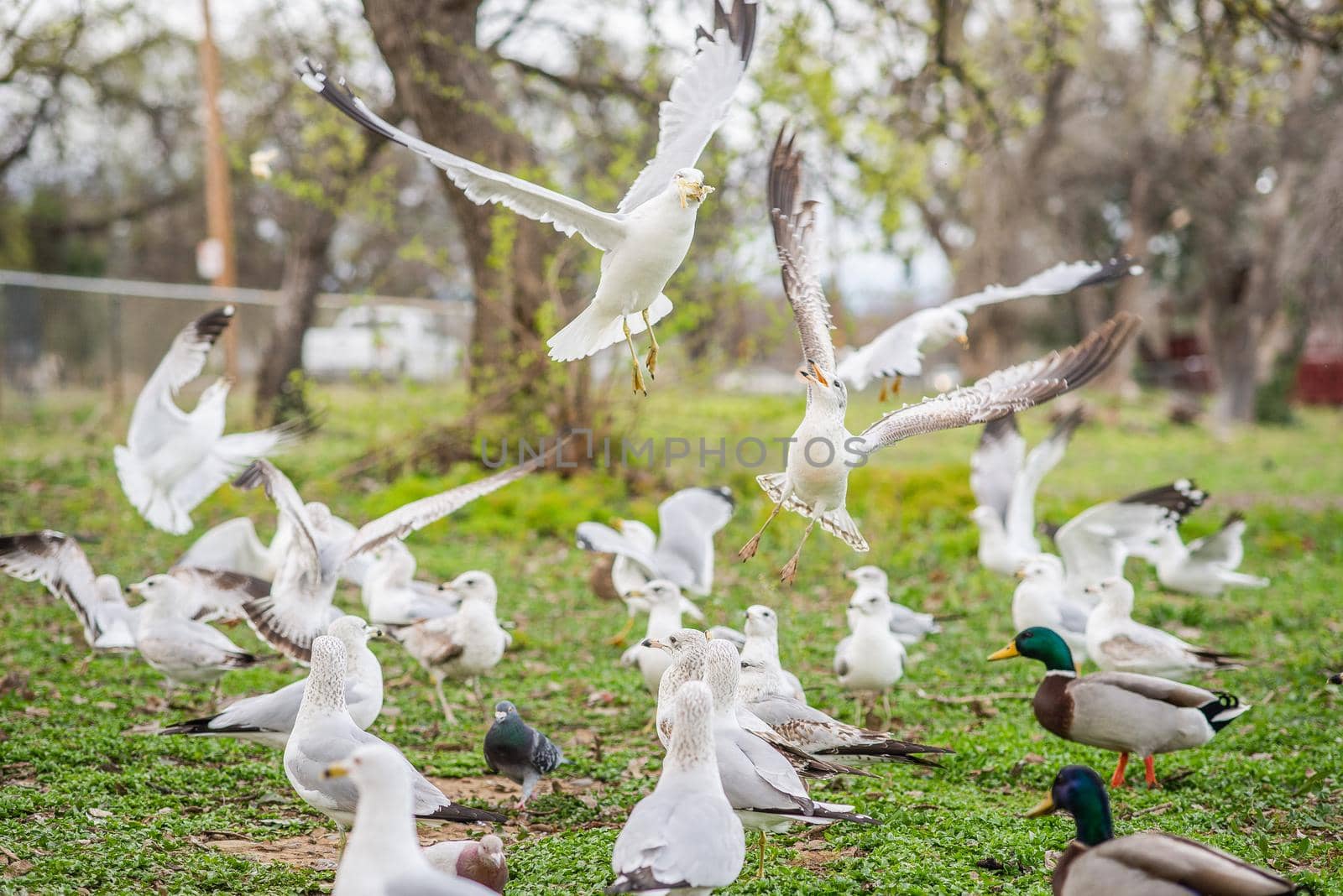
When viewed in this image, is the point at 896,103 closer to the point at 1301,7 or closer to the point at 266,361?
the point at 1301,7

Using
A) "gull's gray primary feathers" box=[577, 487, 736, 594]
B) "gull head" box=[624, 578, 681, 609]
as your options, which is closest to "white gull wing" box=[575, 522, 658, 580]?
"gull's gray primary feathers" box=[577, 487, 736, 594]

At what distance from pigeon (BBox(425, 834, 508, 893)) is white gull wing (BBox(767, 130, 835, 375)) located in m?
2.26

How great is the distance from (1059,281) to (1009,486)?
248 centimetres

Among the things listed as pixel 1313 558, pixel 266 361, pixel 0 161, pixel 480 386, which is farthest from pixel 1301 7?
pixel 0 161

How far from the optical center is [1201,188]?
90.7ft

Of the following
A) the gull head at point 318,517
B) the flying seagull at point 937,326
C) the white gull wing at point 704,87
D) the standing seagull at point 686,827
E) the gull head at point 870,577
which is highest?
the white gull wing at point 704,87

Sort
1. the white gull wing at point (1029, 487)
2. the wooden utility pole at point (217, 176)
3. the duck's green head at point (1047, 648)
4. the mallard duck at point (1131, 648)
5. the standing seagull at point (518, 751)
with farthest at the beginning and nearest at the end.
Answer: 1. the wooden utility pole at point (217, 176)
2. the white gull wing at point (1029, 487)
3. the mallard duck at point (1131, 648)
4. the duck's green head at point (1047, 648)
5. the standing seagull at point (518, 751)

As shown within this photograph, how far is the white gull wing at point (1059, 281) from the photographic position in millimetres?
6676

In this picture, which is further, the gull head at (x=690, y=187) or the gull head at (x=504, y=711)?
the gull head at (x=504, y=711)

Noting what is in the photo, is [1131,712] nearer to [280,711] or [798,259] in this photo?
[798,259]

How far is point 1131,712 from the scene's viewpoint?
486cm

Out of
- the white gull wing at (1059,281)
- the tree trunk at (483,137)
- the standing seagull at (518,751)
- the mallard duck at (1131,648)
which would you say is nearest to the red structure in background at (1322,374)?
the tree trunk at (483,137)

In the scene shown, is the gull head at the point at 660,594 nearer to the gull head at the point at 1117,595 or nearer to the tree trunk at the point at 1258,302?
the gull head at the point at 1117,595

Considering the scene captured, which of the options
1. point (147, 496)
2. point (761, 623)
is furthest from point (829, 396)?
point (147, 496)
